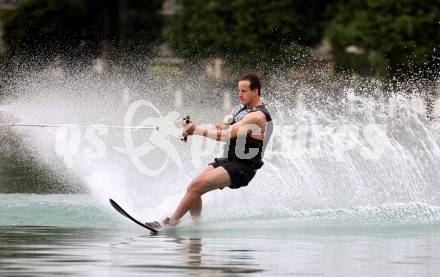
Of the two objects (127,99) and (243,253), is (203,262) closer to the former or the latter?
(243,253)

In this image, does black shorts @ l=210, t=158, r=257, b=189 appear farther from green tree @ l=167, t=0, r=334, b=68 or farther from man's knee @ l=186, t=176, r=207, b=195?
green tree @ l=167, t=0, r=334, b=68

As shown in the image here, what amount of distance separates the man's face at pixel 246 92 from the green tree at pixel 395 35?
41313 mm

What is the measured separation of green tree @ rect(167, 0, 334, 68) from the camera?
65006mm

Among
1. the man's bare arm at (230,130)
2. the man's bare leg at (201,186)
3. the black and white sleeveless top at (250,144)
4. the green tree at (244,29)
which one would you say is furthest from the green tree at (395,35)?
the man's bare leg at (201,186)

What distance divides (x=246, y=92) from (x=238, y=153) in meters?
0.62

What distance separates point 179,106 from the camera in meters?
34.8

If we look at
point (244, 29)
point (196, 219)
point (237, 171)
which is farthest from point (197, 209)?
point (244, 29)

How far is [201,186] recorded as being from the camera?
1845 centimetres

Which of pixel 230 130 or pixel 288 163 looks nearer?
pixel 230 130

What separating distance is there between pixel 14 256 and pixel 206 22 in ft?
169

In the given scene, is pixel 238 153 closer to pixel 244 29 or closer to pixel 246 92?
pixel 246 92

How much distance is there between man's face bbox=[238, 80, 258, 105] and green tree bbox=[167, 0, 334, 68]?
147 ft

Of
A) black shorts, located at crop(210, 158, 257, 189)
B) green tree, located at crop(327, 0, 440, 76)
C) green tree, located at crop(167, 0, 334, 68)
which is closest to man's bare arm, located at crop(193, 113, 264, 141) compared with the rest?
black shorts, located at crop(210, 158, 257, 189)

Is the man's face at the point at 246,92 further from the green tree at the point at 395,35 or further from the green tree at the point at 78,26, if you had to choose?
the green tree at the point at 78,26
